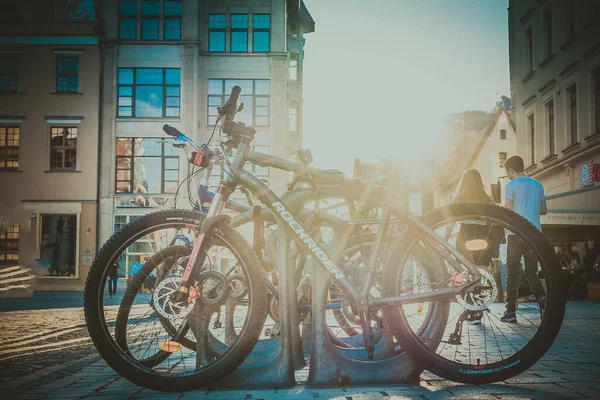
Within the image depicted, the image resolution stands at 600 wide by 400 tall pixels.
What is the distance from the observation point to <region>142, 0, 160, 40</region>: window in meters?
32.9

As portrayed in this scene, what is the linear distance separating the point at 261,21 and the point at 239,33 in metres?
1.42

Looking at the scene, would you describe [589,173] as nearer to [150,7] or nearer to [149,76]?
[149,76]

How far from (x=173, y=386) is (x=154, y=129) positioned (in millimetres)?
30306

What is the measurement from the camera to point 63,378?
14.4 feet

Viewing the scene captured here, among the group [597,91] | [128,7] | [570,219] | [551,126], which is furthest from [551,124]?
[128,7]

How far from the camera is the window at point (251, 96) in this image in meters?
33.0

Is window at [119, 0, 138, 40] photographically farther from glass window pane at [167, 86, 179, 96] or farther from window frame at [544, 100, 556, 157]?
window frame at [544, 100, 556, 157]

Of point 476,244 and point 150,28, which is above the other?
point 150,28

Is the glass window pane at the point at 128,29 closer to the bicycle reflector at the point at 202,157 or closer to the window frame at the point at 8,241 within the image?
the window frame at the point at 8,241

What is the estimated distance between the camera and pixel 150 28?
3297 centimetres

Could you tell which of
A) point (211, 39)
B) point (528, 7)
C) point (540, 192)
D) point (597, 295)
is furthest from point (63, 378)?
point (211, 39)

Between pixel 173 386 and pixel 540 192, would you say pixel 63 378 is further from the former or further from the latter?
pixel 540 192

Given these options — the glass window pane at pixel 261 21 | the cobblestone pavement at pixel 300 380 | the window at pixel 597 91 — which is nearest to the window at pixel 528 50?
the window at pixel 597 91

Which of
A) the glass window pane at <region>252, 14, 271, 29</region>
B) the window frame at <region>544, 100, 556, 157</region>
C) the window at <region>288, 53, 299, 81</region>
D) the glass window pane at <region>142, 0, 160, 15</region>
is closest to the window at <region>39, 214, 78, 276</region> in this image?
the glass window pane at <region>142, 0, 160, 15</region>
